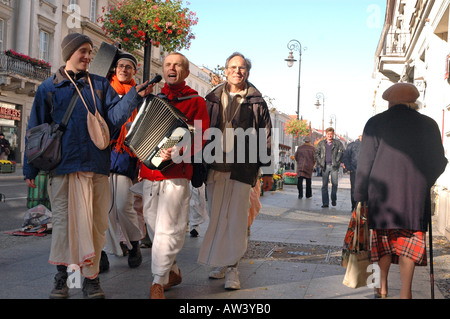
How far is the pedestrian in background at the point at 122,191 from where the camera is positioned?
5121 mm

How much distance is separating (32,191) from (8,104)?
23.5m

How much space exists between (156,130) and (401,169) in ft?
6.34

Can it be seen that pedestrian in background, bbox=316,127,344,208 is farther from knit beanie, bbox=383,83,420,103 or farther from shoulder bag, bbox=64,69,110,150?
shoulder bag, bbox=64,69,110,150

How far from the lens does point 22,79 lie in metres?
27.5

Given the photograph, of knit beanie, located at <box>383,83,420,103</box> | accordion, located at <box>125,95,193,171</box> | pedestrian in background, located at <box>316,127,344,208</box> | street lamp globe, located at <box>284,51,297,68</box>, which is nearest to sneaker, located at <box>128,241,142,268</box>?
accordion, located at <box>125,95,193,171</box>

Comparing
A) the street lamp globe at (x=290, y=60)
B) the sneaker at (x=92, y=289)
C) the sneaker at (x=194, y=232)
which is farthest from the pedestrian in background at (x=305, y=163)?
the street lamp globe at (x=290, y=60)

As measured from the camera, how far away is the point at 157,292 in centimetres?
389

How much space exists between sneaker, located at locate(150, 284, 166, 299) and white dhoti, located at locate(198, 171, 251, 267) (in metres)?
0.68

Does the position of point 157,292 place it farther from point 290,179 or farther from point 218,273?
point 290,179

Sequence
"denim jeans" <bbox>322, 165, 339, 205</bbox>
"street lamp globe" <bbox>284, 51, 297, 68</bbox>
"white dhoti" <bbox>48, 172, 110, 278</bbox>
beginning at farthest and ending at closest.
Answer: "street lamp globe" <bbox>284, 51, 297, 68</bbox> → "denim jeans" <bbox>322, 165, 339, 205</bbox> → "white dhoti" <bbox>48, 172, 110, 278</bbox>

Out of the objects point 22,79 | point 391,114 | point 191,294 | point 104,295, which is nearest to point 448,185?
point 391,114

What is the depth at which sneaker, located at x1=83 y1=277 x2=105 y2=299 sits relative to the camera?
12.9 ft

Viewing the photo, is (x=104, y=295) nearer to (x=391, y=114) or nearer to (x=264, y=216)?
(x=391, y=114)

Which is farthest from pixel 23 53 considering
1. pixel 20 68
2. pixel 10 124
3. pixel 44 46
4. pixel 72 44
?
pixel 72 44
